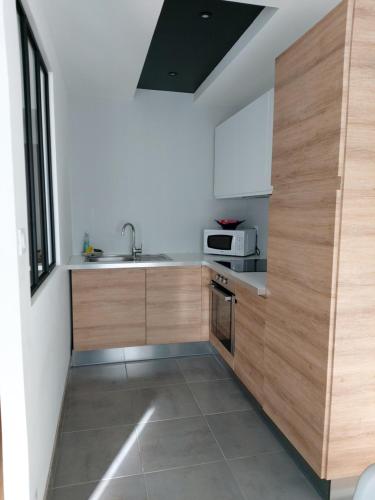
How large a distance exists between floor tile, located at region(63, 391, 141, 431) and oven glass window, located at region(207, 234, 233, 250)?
1575mm

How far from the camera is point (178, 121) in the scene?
3715 millimetres

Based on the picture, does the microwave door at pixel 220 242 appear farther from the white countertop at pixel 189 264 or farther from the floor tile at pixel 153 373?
the floor tile at pixel 153 373

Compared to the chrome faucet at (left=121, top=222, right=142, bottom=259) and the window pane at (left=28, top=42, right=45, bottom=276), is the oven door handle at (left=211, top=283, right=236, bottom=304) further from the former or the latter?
the window pane at (left=28, top=42, right=45, bottom=276)

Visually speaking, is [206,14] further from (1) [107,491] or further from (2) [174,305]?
(1) [107,491]

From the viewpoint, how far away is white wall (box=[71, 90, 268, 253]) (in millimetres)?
3514

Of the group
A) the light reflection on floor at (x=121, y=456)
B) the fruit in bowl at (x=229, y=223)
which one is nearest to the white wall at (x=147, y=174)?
the fruit in bowl at (x=229, y=223)

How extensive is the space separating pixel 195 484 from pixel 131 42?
8.37 ft

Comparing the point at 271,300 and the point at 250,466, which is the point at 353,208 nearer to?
the point at 271,300

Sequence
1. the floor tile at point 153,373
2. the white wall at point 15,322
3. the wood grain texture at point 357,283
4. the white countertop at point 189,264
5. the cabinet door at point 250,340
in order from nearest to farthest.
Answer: the white wall at point 15,322, the wood grain texture at point 357,283, the cabinet door at point 250,340, the white countertop at point 189,264, the floor tile at point 153,373

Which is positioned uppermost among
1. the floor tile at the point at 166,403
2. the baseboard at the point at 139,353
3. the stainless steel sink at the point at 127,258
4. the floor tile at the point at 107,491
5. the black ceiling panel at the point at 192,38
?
the black ceiling panel at the point at 192,38

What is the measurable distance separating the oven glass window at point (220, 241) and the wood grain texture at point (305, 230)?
1418 millimetres

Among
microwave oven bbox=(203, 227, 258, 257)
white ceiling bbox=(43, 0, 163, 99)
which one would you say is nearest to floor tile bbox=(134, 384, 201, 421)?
microwave oven bbox=(203, 227, 258, 257)

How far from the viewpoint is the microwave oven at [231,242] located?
3.45 meters

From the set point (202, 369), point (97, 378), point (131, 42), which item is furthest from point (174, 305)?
point (131, 42)
